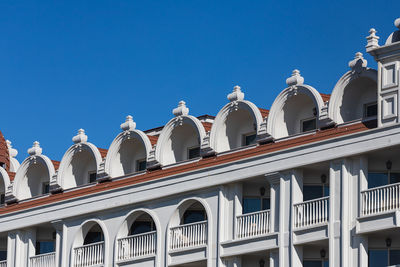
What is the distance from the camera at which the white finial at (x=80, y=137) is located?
76.8 meters

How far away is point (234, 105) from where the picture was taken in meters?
69.6

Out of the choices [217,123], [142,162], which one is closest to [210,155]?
[217,123]

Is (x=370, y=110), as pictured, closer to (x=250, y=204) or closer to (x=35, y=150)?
(x=250, y=204)

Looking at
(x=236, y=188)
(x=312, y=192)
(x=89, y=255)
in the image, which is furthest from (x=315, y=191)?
(x=89, y=255)

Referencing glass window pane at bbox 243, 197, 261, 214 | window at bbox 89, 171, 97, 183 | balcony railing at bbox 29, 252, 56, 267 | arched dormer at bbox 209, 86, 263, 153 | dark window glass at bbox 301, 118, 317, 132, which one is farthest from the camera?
window at bbox 89, 171, 97, 183

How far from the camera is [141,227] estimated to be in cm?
7344

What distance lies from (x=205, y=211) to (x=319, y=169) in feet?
23.8

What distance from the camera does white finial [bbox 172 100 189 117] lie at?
72188 millimetres

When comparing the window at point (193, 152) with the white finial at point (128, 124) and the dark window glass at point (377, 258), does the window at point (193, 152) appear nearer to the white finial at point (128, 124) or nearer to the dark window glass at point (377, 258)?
the white finial at point (128, 124)

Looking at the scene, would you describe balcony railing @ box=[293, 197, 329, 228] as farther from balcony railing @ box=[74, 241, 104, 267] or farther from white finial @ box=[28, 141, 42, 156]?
white finial @ box=[28, 141, 42, 156]

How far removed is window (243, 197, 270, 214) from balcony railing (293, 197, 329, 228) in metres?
3.23

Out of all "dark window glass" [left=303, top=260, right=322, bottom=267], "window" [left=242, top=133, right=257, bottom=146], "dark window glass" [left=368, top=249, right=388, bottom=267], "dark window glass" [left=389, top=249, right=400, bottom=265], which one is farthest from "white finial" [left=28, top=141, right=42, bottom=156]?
"dark window glass" [left=389, top=249, right=400, bottom=265]

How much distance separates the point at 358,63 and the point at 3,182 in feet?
83.5

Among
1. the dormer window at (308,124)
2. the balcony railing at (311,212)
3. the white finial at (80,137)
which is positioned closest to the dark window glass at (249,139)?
the dormer window at (308,124)
